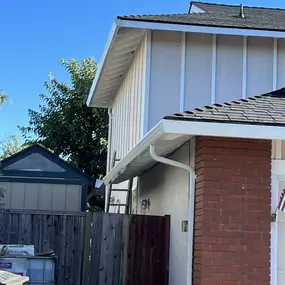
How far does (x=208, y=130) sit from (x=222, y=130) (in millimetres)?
151

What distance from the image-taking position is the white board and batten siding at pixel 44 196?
12789 millimetres

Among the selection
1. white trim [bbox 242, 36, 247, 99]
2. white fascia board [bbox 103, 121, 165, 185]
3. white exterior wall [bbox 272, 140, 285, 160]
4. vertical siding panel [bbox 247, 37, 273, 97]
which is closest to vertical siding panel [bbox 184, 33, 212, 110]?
white trim [bbox 242, 36, 247, 99]

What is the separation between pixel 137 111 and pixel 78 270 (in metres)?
3.33

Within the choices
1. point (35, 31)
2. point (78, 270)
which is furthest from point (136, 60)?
point (35, 31)

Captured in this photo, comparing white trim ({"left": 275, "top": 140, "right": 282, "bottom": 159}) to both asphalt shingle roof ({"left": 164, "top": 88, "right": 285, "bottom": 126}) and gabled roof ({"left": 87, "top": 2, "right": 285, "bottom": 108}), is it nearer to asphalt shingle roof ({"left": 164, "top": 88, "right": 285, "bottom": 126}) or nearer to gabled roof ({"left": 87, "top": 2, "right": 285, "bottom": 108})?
asphalt shingle roof ({"left": 164, "top": 88, "right": 285, "bottom": 126})

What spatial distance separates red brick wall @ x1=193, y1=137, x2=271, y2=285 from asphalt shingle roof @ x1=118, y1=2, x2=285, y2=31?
397 cm

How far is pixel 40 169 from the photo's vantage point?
1252 centimetres

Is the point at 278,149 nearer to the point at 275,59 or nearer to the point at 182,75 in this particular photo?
the point at 182,75

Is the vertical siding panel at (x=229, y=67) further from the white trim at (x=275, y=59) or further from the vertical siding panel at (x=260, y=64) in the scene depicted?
the white trim at (x=275, y=59)

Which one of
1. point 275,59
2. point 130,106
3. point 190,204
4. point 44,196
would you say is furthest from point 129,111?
point 190,204

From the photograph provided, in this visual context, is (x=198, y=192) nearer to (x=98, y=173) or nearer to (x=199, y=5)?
(x=199, y=5)

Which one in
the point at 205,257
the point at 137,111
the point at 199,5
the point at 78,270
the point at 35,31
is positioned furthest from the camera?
the point at 35,31

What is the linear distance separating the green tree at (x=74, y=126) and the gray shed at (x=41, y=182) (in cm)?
1140

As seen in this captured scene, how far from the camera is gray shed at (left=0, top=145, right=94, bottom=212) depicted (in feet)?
41.2
